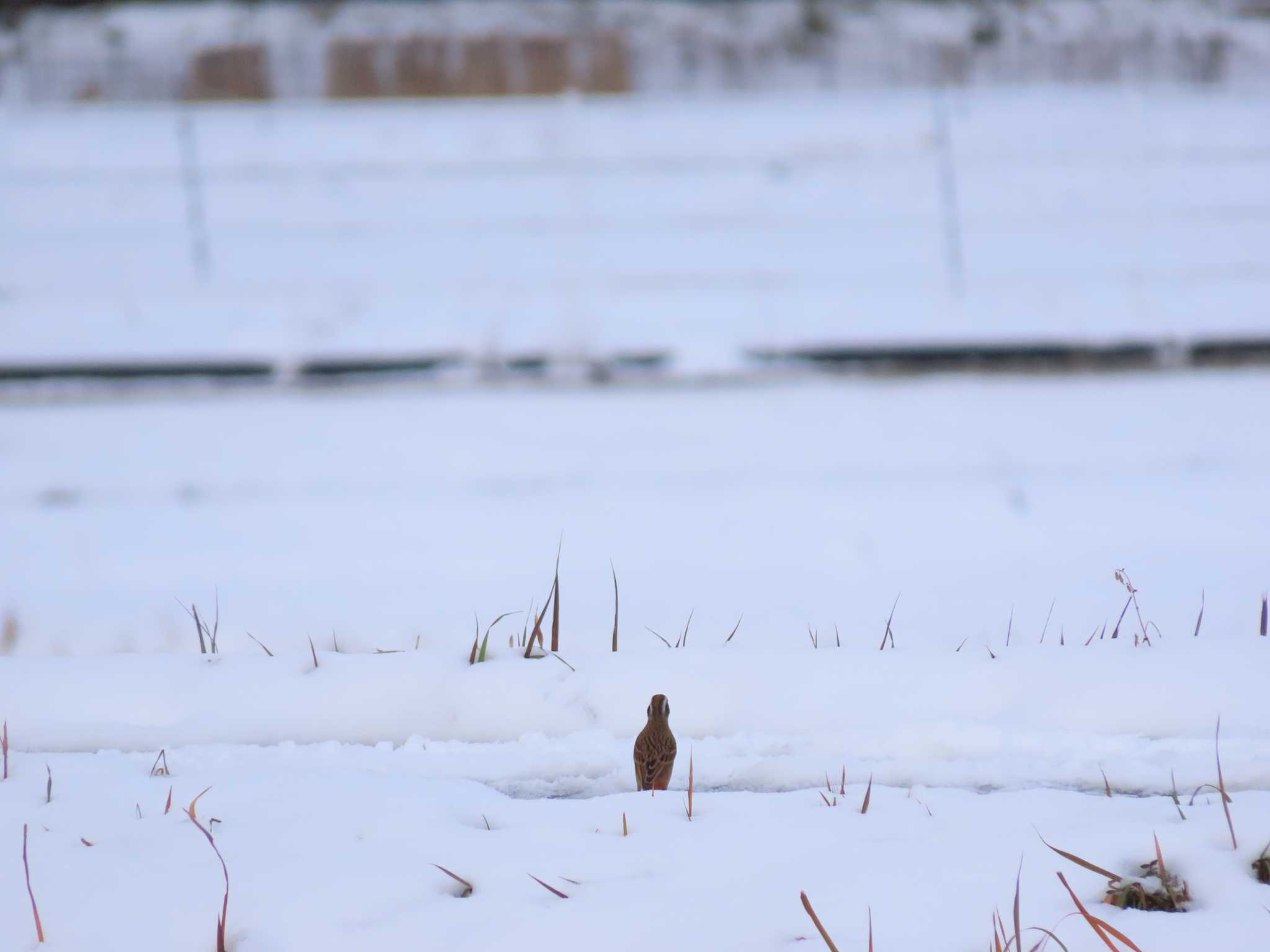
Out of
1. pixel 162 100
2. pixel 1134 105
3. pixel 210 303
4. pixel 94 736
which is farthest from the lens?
pixel 162 100

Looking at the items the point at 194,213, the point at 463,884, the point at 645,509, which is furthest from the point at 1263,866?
the point at 194,213

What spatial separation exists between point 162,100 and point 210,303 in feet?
11.4

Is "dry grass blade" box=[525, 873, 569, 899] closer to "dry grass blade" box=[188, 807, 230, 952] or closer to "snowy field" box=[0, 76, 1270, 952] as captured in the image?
"snowy field" box=[0, 76, 1270, 952]

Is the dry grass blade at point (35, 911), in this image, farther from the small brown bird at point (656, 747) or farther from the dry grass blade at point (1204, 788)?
the dry grass blade at point (1204, 788)

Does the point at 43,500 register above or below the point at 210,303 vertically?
below

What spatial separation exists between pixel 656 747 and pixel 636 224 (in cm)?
345

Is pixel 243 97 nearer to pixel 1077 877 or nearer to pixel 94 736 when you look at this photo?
pixel 94 736

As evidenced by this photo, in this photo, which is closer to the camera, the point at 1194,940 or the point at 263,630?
the point at 1194,940

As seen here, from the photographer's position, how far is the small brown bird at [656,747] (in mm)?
817

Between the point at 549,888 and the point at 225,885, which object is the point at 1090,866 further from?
the point at 225,885

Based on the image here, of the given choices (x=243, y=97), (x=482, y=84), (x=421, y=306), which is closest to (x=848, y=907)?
(x=421, y=306)

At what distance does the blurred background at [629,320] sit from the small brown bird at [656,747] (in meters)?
0.58

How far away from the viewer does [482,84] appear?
6176 mm

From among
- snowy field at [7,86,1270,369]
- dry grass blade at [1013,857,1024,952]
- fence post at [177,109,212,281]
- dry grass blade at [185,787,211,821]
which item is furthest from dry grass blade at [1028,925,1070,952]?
fence post at [177,109,212,281]
